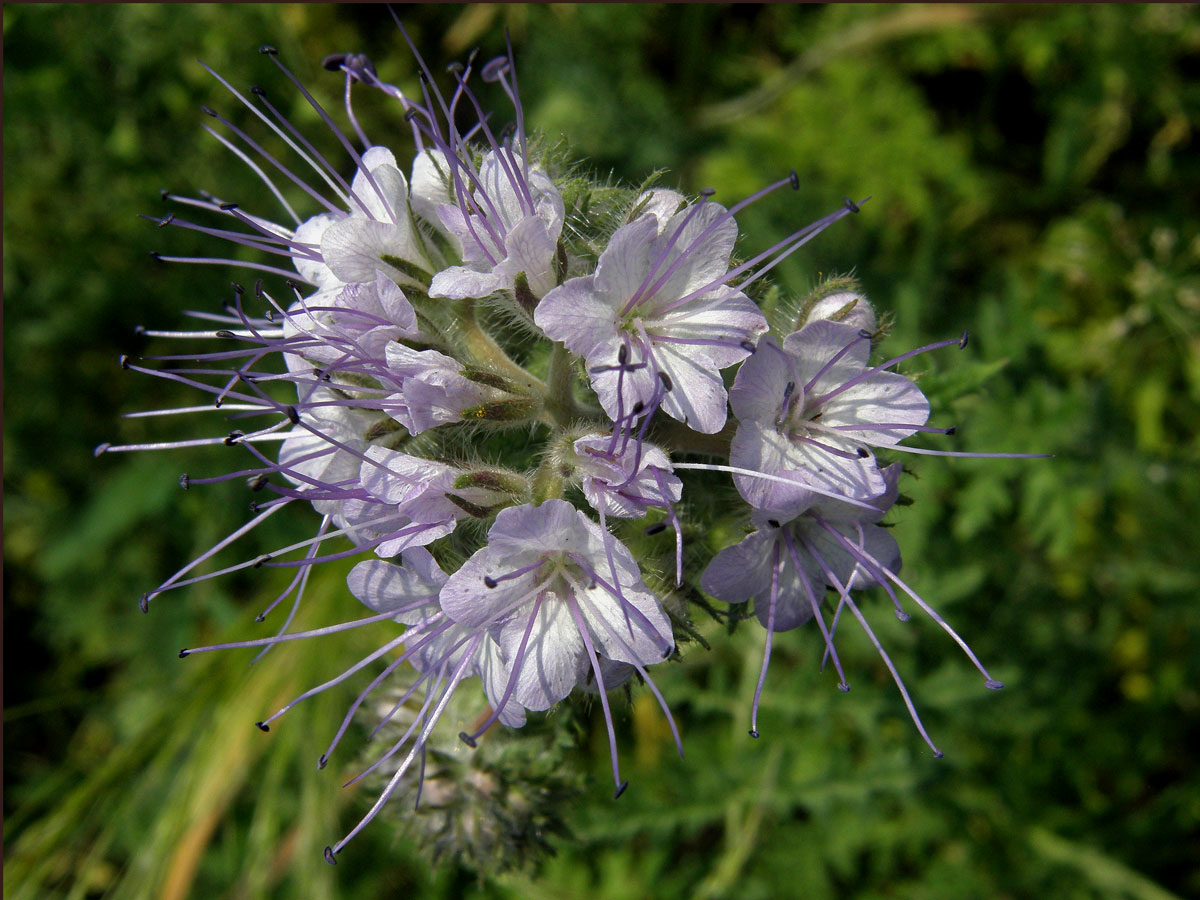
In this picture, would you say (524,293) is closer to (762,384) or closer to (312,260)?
(762,384)

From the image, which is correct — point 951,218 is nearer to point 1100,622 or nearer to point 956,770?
point 1100,622

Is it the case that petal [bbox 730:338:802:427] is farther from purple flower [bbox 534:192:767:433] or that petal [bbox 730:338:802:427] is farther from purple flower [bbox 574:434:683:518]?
purple flower [bbox 574:434:683:518]

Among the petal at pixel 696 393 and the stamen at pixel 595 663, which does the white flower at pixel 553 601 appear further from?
the petal at pixel 696 393

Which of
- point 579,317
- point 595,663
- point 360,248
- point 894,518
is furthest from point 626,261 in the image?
point 894,518

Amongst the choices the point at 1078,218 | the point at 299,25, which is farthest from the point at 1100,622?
the point at 299,25

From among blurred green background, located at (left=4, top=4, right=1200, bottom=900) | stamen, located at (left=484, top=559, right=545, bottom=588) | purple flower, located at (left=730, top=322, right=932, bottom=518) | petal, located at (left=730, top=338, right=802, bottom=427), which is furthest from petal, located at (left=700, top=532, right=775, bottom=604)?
blurred green background, located at (left=4, top=4, right=1200, bottom=900)

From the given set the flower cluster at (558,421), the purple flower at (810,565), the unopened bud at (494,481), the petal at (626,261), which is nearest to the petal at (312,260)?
the flower cluster at (558,421)
